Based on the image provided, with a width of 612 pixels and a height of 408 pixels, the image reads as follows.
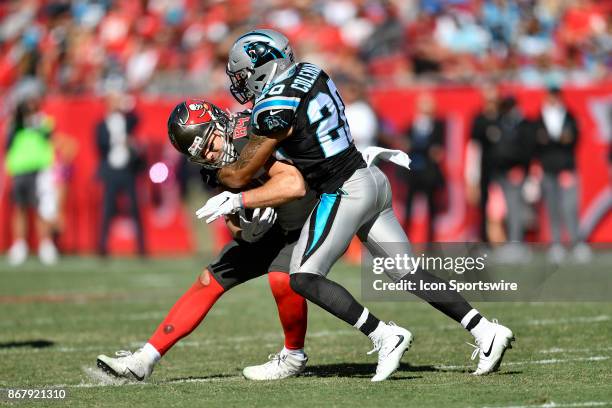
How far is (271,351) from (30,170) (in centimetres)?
827

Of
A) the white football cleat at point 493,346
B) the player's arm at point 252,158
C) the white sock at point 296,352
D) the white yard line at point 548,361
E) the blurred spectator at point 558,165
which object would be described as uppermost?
the player's arm at point 252,158

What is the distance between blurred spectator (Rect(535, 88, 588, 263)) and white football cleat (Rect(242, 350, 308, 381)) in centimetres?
717

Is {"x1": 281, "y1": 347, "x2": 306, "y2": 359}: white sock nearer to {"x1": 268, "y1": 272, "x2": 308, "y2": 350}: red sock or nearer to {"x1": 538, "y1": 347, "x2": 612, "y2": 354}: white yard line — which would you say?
{"x1": 268, "y1": 272, "x2": 308, "y2": 350}: red sock

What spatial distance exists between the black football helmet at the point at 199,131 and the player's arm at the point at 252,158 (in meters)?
0.13

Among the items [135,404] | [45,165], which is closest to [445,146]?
[45,165]

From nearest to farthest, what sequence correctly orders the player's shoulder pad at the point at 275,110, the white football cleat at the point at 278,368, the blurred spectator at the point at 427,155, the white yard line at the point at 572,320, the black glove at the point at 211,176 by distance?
the player's shoulder pad at the point at 275,110
the black glove at the point at 211,176
the white football cleat at the point at 278,368
the white yard line at the point at 572,320
the blurred spectator at the point at 427,155

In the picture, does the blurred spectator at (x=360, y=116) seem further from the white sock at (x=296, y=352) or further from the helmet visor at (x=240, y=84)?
the white sock at (x=296, y=352)

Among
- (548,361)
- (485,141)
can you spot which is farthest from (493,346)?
(485,141)

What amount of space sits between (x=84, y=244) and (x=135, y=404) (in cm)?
1052

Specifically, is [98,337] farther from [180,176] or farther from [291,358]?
[180,176]

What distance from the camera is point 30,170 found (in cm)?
1442

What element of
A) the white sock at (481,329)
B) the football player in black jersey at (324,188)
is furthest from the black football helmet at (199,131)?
the white sock at (481,329)

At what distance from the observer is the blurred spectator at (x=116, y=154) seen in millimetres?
13844

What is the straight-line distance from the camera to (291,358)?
5895mm
